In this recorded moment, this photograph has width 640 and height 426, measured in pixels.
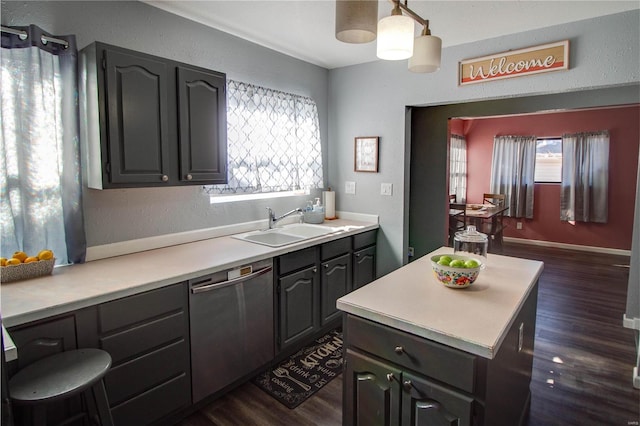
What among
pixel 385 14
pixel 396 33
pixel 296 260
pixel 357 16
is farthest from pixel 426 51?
pixel 296 260

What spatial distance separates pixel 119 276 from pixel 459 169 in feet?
21.6

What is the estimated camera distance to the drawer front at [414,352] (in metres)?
1.25

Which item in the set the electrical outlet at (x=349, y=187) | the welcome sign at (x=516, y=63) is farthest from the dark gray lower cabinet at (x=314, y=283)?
the welcome sign at (x=516, y=63)

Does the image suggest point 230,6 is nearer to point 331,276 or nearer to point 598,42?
point 331,276

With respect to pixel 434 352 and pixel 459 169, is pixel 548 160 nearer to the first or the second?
pixel 459 169

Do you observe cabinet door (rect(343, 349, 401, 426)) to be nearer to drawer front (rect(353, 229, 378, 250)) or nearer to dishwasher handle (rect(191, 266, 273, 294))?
dishwasher handle (rect(191, 266, 273, 294))

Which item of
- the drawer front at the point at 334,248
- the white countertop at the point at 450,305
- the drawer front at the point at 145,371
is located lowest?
the drawer front at the point at 145,371

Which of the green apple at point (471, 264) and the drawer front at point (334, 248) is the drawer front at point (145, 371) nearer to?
the drawer front at point (334, 248)

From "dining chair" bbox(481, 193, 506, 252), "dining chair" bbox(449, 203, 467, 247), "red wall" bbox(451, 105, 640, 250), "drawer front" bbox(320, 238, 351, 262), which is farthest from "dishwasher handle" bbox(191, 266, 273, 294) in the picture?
"red wall" bbox(451, 105, 640, 250)

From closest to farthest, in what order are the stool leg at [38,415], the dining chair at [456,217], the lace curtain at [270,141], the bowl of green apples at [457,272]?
the stool leg at [38,415] → the bowl of green apples at [457,272] → the lace curtain at [270,141] → the dining chair at [456,217]

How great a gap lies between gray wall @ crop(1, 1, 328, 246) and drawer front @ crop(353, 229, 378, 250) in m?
0.78

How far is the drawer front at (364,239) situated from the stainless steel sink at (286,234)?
258 millimetres

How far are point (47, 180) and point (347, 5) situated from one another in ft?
5.74

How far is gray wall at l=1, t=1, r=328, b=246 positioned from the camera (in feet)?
6.70
